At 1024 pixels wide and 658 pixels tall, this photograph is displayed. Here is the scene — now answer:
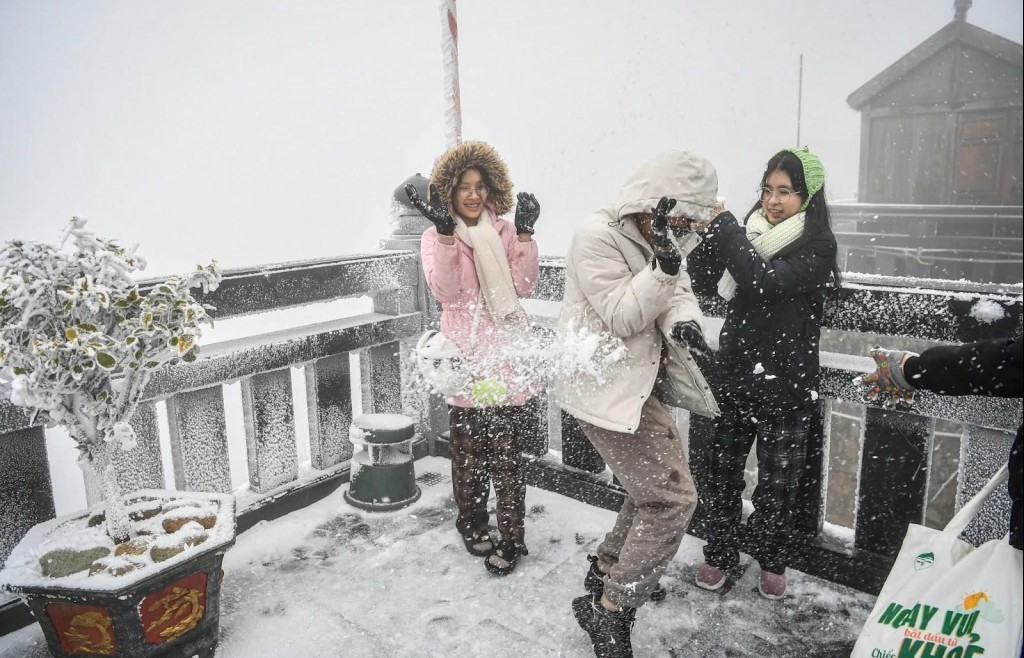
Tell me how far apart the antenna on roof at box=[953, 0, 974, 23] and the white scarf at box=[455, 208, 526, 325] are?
2217 cm

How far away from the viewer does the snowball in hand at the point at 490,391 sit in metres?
3.53

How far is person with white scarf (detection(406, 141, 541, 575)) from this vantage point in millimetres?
3537

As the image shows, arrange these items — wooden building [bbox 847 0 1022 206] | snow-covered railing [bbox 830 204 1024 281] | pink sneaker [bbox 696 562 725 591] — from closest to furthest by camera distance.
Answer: pink sneaker [bbox 696 562 725 591], snow-covered railing [bbox 830 204 1024 281], wooden building [bbox 847 0 1022 206]

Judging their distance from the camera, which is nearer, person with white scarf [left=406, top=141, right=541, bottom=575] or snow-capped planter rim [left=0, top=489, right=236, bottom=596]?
snow-capped planter rim [left=0, top=489, right=236, bottom=596]

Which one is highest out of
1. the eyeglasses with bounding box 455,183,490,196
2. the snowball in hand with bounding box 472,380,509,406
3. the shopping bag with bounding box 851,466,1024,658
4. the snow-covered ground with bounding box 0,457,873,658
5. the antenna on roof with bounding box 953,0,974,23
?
the antenna on roof with bounding box 953,0,974,23

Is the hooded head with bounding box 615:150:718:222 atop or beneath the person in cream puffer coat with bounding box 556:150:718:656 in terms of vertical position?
atop

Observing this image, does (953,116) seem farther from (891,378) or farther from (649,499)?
(649,499)

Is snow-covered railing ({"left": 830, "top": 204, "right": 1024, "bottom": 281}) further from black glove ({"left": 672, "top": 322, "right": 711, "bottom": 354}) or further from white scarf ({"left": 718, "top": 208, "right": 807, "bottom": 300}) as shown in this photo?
black glove ({"left": 672, "top": 322, "right": 711, "bottom": 354})

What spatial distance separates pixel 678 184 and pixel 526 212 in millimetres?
1038

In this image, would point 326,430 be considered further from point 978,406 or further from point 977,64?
point 977,64

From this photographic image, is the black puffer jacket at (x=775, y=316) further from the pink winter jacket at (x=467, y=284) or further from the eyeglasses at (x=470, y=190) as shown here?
the eyeglasses at (x=470, y=190)

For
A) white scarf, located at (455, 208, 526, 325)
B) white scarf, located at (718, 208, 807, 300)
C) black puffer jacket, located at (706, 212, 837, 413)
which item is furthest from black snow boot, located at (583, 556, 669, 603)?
white scarf, located at (718, 208, 807, 300)

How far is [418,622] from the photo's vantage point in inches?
125

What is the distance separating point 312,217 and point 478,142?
58.1m
